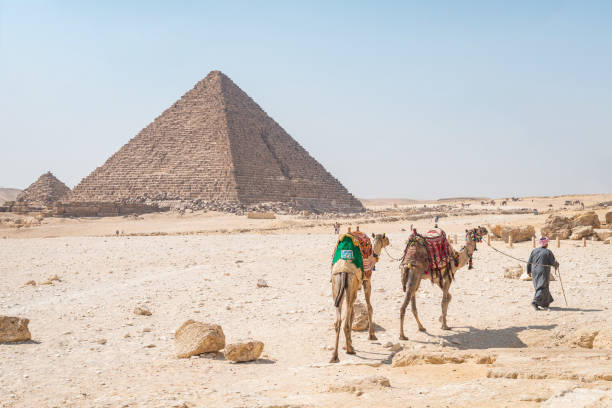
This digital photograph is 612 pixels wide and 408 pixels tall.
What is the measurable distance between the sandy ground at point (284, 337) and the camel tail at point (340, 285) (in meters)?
0.57

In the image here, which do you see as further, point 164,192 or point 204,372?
point 164,192

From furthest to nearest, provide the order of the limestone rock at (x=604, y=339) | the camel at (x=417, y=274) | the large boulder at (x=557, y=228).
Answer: the large boulder at (x=557, y=228), the camel at (x=417, y=274), the limestone rock at (x=604, y=339)

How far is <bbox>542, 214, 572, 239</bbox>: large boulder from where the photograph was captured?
1392 cm

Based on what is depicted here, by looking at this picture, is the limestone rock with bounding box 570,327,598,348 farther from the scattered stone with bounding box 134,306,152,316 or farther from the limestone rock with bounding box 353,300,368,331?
the scattered stone with bounding box 134,306,152,316

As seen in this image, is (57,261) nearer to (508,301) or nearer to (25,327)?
(25,327)

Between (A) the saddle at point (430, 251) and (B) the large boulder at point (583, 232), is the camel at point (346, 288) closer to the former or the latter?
(A) the saddle at point (430, 251)

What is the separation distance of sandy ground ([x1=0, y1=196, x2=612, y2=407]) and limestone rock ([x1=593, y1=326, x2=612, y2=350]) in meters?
0.33

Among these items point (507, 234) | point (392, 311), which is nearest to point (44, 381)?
point (392, 311)

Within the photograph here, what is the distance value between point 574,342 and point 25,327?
586cm

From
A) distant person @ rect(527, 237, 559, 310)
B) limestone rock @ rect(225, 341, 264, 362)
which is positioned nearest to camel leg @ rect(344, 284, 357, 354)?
limestone rock @ rect(225, 341, 264, 362)

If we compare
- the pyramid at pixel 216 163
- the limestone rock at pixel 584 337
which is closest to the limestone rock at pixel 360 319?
the limestone rock at pixel 584 337

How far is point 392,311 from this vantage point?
727cm

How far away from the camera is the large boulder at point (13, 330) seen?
5.64 metres

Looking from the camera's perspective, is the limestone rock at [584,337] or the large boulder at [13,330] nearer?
the limestone rock at [584,337]
